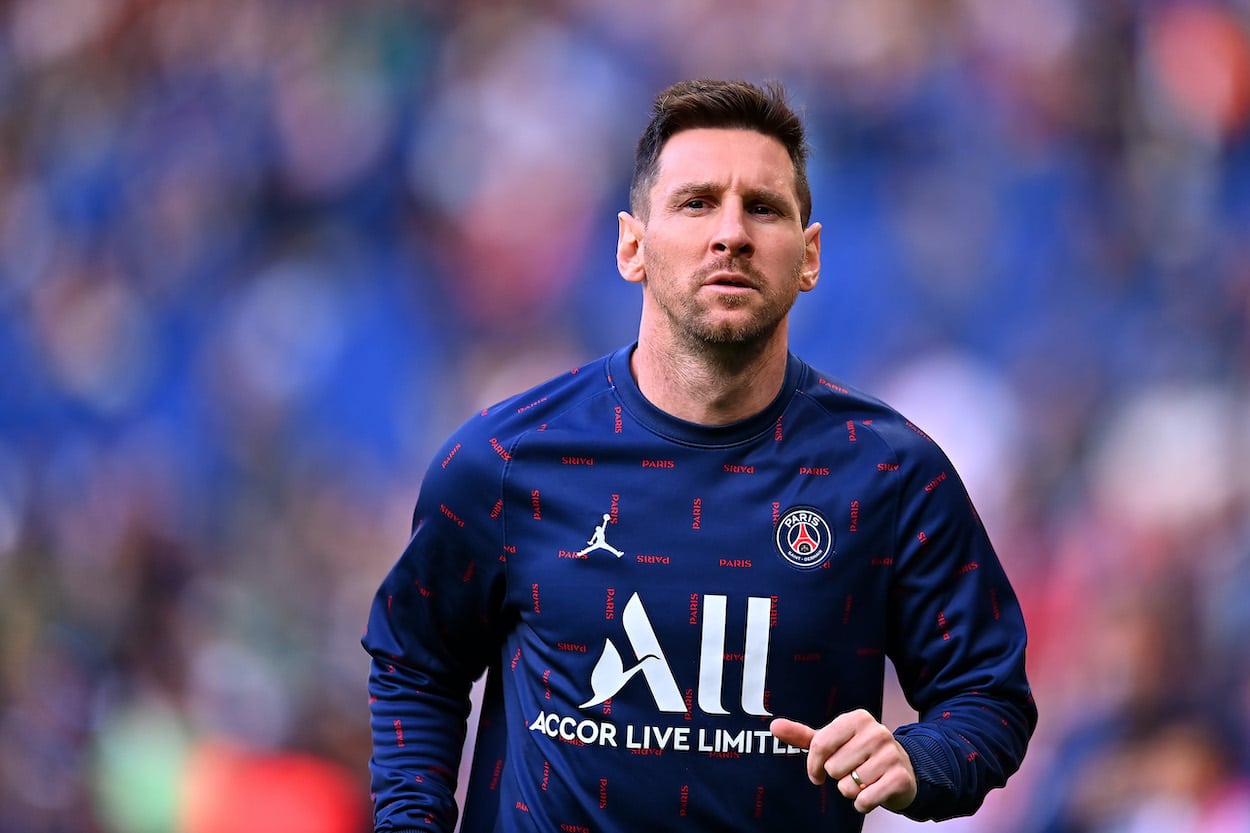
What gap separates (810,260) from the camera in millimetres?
2254

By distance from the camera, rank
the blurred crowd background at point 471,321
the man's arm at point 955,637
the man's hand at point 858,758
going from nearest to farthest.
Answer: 1. the man's hand at point 858,758
2. the man's arm at point 955,637
3. the blurred crowd background at point 471,321

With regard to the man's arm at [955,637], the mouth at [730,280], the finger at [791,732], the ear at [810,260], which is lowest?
the finger at [791,732]

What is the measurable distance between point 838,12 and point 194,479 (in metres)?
2.22

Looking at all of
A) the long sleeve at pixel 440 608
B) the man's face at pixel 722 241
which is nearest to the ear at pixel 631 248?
the man's face at pixel 722 241

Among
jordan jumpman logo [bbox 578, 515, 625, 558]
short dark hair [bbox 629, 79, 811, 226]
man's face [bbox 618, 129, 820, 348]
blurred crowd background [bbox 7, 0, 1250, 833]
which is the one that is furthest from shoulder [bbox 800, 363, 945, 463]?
blurred crowd background [bbox 7, 0, 1250, 833]

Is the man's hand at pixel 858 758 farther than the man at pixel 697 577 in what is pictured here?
No

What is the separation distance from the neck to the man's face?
0.02m

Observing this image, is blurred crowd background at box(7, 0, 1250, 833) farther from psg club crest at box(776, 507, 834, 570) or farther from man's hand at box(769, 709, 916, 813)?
man's hand at box(769, 709, 916, 813)

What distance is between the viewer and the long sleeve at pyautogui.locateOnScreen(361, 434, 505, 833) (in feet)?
7.06

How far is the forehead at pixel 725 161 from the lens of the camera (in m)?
2.14

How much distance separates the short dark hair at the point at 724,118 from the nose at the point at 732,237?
14 centimetres

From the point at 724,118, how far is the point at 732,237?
24cm

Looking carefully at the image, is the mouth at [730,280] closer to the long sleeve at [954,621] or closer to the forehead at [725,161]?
the forehead at [725,161]

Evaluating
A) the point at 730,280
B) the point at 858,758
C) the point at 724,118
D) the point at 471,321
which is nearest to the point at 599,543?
the point at 730,280
